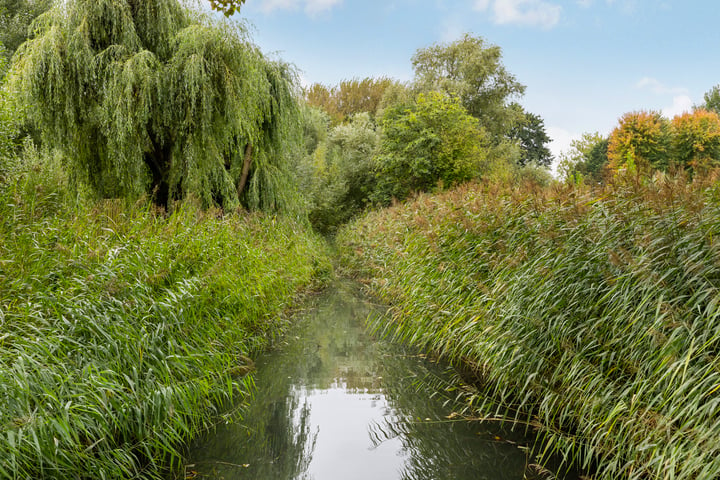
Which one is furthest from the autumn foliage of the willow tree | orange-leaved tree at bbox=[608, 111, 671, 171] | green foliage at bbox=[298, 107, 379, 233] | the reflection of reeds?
the reflection of reeds

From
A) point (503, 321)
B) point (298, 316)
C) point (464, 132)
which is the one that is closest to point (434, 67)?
point (464, 132)

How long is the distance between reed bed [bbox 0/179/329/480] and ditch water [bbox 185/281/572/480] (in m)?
0.33

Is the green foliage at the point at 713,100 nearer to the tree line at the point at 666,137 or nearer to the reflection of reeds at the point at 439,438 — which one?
the tree line at the point at 666,137

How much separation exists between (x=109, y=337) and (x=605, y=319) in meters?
3.34

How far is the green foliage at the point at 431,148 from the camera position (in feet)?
51.3

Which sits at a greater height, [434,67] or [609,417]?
[434,67]

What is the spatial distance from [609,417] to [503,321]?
1.18 metres

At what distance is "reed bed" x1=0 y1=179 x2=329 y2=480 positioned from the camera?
2.38 m

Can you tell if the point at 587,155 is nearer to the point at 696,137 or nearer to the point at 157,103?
the point at 696,137

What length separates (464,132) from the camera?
1584 cm

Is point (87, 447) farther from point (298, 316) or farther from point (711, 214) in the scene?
point (298, 316)

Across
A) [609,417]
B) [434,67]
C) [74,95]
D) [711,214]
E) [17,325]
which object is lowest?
[609,417]

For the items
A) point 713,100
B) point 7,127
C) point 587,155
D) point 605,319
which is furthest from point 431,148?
point 713,100

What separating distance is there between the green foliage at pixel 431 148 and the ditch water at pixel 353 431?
10641mm
